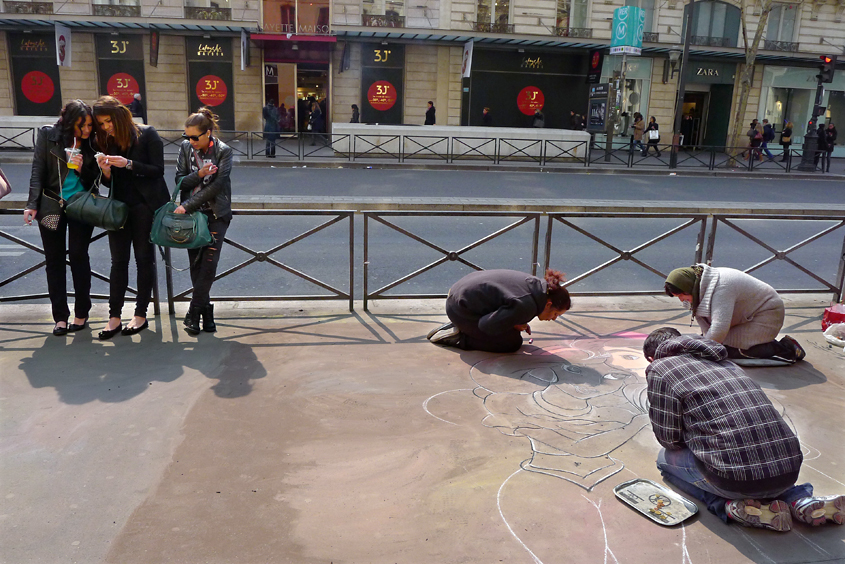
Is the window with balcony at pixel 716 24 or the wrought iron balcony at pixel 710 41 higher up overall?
the window with balcony at pixel 716 24

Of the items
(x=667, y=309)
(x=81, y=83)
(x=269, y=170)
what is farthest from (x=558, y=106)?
(x=667, y=309)

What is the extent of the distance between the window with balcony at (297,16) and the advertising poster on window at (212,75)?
2.09 metres

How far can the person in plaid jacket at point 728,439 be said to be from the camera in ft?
9.85

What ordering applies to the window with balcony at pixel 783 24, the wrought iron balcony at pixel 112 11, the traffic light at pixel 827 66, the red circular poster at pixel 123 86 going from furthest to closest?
the window with balcony at pixel 783 24, the red circular poster at pixel 123 86, the wrought iron balcony at pixel 112 11, the traffic light at pixel 827 66

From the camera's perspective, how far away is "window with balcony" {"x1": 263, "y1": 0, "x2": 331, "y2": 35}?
1113 inches

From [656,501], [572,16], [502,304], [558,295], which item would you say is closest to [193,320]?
[502,304]

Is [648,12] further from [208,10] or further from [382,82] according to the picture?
[208,10]

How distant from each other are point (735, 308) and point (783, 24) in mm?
32583

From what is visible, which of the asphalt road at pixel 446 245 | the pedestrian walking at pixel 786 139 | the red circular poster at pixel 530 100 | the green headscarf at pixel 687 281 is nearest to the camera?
the green headscarf at pixel 687 281

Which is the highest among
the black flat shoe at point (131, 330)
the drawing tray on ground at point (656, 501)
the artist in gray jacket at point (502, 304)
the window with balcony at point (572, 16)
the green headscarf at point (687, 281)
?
the window with balcony at point (572, 16)

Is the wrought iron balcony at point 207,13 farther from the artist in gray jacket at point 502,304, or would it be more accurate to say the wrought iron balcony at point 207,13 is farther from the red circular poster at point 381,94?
the artist in gray jacket at point 502,304

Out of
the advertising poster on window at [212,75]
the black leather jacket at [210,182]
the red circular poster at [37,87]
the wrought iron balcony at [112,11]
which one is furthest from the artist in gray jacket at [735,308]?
the red circular poster at [37,87]

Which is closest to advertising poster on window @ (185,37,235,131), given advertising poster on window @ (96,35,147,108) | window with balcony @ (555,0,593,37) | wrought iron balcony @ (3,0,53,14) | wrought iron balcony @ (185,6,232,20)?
wrought iron balcony @ (185,6,232,20)

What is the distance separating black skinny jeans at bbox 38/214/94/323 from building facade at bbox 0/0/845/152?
77.5 ft
